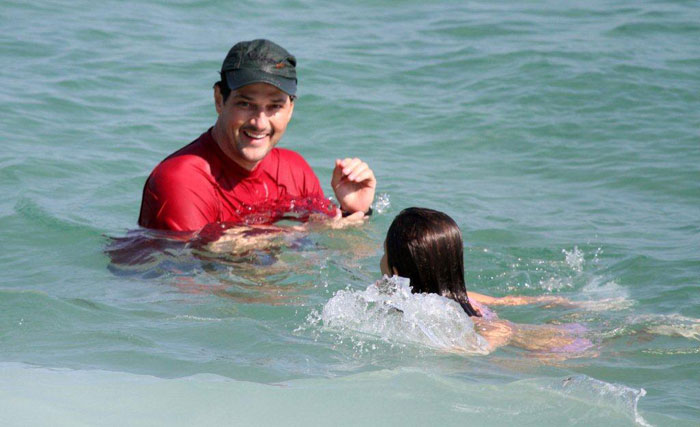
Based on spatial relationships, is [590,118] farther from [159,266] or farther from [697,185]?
[159,266]

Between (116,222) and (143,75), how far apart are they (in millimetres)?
4383

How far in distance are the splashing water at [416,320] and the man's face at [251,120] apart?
4.90 feet

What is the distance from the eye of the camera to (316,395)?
3939mm

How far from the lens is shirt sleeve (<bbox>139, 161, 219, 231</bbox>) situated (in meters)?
5.55

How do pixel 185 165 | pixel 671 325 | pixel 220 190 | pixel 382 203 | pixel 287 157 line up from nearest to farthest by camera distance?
pixel 671 325 → pixel 185 165 → pixel 220 190 → pixel 287 157 → pixel 382 203

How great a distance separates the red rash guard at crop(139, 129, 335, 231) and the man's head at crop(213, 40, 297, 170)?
15cm

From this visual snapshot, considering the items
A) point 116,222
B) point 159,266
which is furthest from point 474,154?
point 159,266

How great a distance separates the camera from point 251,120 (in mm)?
5699

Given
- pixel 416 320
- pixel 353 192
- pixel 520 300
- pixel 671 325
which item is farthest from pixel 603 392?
pixel 353 192

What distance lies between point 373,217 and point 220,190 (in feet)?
5.77

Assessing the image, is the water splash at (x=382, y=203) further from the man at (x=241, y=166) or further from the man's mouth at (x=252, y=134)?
the man's mouth at (x=252, y=134)

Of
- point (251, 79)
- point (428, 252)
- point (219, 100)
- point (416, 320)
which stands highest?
point (251, 79)

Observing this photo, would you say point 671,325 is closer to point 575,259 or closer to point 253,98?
point 575,259

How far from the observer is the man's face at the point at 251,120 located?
5.70 m
